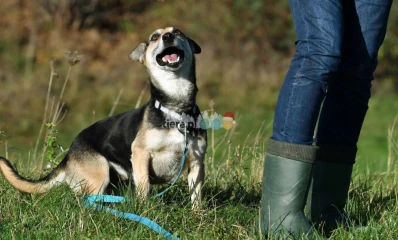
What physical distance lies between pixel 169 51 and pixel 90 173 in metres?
0.93

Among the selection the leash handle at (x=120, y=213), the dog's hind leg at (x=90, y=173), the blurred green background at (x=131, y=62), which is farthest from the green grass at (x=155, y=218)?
the blurred green background at (x=131, y=62)

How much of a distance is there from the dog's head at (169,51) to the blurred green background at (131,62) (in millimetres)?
5514

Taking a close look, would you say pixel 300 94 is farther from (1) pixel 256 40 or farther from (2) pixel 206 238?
(1) pixel 256 40

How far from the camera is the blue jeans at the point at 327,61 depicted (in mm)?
3316

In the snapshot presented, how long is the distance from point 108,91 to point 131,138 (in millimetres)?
7839

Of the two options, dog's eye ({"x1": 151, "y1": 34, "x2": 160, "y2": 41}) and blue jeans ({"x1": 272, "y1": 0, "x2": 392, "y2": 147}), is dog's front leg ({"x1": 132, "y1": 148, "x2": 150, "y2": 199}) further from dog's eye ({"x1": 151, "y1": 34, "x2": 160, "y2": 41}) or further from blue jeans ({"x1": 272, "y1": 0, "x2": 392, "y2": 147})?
blue jeans ({"x1": 272, "y1": 0, "x2": 392, "y2": 147})

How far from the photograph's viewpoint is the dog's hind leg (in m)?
4.37

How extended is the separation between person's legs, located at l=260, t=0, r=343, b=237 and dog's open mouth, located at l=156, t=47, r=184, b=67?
1.20m

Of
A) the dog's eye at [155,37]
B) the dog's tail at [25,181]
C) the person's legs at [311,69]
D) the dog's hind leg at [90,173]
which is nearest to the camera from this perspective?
the person's legs at [311,69]

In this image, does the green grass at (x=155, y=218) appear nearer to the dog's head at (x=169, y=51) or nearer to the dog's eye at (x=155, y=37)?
the dog's head at (x=169, y=51)

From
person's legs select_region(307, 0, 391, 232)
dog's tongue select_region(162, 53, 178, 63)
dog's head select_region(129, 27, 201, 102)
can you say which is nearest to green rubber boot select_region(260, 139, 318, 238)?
person's legs select_region(307, 0, 391, 232)

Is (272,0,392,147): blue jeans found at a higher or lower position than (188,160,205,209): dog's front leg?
higher

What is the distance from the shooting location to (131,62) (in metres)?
13.1

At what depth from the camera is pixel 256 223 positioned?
3.56 meters
